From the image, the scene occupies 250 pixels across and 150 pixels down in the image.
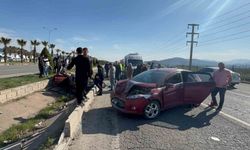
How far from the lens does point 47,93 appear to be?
49.9 feet

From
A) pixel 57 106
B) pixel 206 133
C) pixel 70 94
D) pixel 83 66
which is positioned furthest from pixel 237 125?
pixel 70 94

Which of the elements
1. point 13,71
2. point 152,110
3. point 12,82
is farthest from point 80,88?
point 13,71

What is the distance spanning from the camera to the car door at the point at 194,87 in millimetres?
9555

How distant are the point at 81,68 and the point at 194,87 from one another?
13.5 ft

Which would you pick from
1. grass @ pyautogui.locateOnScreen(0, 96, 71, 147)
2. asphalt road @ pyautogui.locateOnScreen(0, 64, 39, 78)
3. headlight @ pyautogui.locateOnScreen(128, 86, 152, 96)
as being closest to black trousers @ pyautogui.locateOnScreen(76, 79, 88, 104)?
headlight @ pyautogui.locateOnScreen(128, 86, 152, 96)

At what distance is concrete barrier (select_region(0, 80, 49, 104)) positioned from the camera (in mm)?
11086

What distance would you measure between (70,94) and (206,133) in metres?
10.1

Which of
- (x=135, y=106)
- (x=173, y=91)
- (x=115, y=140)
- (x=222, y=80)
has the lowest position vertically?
(x=115, y=140)

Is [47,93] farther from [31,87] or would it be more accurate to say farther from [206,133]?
[206,133]

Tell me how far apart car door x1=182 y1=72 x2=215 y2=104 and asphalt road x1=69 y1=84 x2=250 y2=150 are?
0.51 meters

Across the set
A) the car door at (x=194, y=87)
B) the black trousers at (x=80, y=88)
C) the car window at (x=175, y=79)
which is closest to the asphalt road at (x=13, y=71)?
the black trousers at (x=80, y=88)

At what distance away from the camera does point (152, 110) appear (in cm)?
839

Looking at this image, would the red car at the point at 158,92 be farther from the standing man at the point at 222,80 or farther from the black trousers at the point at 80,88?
the black trousers at the point at 80,88

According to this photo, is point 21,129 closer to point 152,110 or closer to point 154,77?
point 152,110
